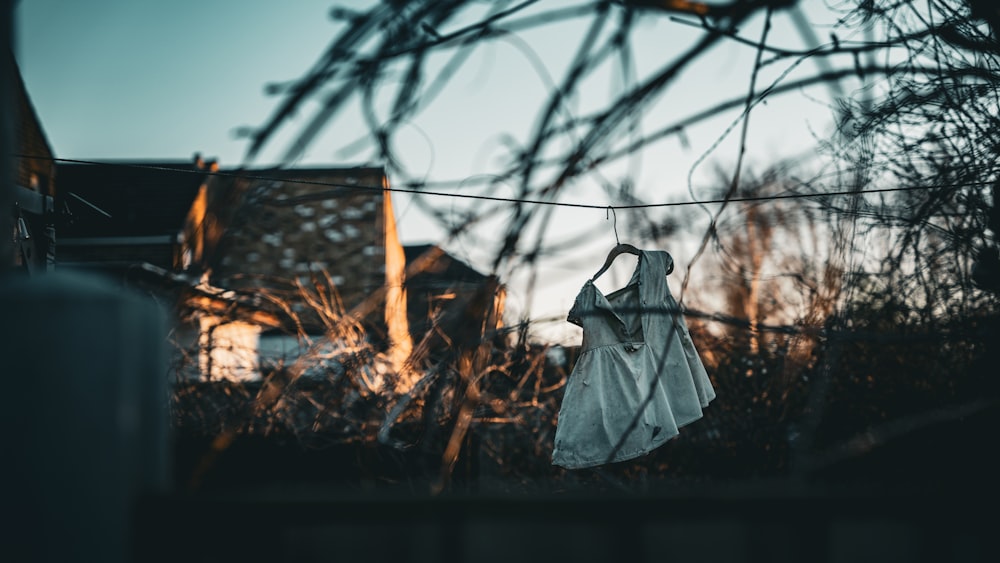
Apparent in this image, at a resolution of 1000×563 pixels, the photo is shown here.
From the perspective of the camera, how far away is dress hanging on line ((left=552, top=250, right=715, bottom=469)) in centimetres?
391

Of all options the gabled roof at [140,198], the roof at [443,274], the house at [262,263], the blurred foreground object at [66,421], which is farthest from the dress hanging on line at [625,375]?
the gabled roof at [140,198]

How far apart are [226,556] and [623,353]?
293cm

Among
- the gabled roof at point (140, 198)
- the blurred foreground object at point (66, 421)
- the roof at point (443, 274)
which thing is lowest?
the blurred foreground object at point (66, 421)

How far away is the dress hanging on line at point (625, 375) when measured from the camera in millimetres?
3914

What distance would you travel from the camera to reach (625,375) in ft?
13.0

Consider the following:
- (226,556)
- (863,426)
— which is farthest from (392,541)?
(863,426)

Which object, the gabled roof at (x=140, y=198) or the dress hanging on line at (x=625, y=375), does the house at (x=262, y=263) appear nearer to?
the gabled roof at (x=140, y=198)

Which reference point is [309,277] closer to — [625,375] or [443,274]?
[625,375]

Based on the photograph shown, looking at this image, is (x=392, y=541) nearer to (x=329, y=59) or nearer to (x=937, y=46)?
(x=329, y=59)

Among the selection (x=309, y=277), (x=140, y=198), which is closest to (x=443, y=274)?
(x=309, y=277)

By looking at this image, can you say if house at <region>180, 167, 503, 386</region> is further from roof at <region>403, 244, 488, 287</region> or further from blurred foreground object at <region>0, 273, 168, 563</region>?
blurred foreground object at <region>0, 273, 168, 563</region>

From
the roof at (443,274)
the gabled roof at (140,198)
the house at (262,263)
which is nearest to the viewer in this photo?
the house at (262,263)

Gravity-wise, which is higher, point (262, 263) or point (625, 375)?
point (262, 263)

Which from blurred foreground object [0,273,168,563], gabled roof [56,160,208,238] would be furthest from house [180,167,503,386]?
gabled roof [56,160,208,238]
